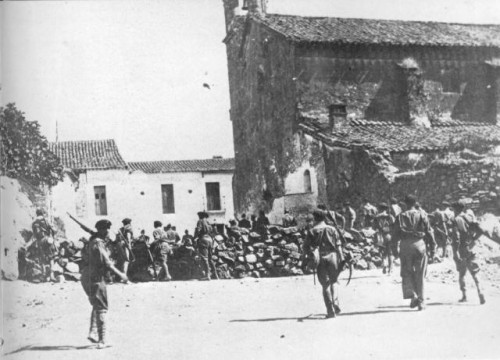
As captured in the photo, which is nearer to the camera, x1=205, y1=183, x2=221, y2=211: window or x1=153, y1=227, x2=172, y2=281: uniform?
x1=153, y1=227, x2=172, y2=281: uniform

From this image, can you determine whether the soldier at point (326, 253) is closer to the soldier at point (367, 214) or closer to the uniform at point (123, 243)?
the uniform at point (123, 243)

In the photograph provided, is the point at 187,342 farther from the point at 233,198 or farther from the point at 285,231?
the point at 233,198

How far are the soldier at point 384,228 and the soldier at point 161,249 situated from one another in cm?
403

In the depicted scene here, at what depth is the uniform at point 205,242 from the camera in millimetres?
11539

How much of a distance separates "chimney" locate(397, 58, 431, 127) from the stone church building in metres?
0.03

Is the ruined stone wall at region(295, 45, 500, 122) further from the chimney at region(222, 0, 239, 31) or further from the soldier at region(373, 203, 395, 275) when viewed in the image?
the soldier at region(373, 203, 395, 275)

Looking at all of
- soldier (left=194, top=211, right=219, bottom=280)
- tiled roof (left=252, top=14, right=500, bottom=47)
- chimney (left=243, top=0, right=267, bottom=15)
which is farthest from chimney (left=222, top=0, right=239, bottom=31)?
soldier (left=194, top=211, right=219, bottom=280)

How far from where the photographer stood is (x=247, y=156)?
54.4ft

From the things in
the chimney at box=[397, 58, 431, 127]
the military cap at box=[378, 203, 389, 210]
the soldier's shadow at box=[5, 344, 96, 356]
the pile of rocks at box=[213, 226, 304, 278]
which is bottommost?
the soldier's shadow at box=[5, 344, 96, 356]

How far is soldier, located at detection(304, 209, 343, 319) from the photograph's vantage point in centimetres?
865

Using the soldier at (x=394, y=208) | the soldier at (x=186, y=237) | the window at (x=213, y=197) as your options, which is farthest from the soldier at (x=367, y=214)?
the soldier at (x=186, y=237)

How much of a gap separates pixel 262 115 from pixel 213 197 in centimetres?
447

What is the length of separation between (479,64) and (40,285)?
1269cm

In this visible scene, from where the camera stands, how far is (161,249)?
1145cm
